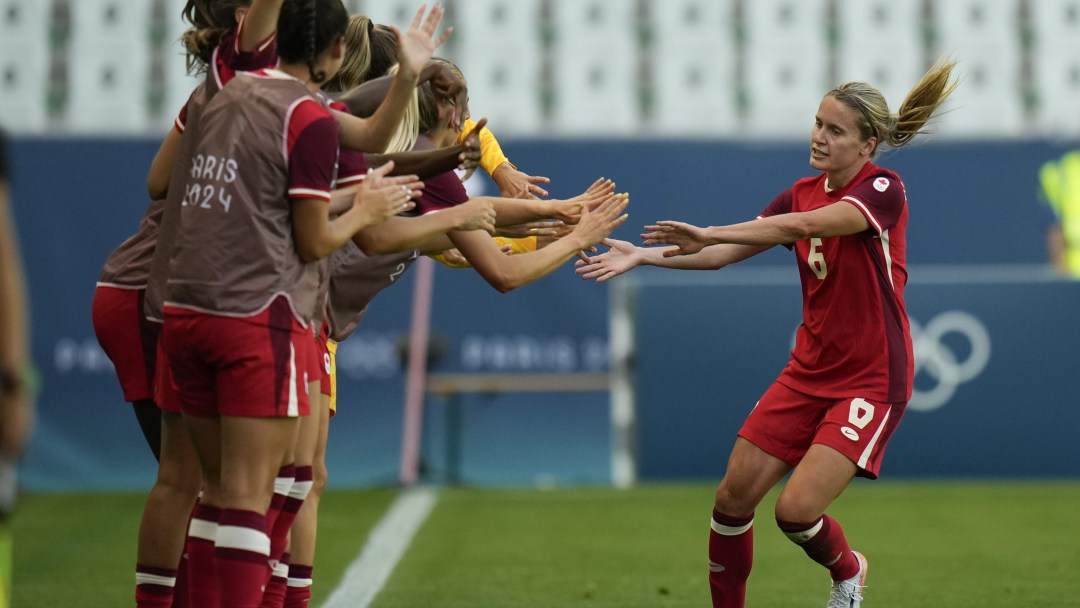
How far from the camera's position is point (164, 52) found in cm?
1272

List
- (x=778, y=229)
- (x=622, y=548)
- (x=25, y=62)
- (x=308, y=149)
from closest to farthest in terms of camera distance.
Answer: (x=308, y=149) → (x=778, y=229) → (x=622, y=548) → (x=25, y=62)

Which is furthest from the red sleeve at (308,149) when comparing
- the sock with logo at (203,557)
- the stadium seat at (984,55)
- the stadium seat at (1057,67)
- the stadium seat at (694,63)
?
the stadium seat at (1057,67)

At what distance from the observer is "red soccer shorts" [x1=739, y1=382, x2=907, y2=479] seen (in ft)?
15.8

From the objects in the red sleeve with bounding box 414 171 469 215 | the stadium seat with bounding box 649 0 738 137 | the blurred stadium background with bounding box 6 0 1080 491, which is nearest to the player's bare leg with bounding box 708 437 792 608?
the red sleeve with bounding box 414 171 469 215

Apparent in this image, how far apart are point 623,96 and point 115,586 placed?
8.09 m

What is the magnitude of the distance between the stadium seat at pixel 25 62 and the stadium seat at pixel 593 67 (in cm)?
462

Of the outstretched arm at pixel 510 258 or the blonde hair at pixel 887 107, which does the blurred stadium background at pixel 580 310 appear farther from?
the outstretched arm at pixel 510 258

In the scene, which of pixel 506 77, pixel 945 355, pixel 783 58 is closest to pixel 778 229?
pixel 945 355

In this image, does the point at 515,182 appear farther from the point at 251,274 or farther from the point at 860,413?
the point at 251,274

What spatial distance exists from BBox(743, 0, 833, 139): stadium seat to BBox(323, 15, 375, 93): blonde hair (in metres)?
8.71

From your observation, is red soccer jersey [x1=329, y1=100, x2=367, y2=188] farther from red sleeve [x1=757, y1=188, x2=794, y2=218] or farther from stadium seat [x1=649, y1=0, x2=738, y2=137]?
stadium seat [x1=649, y1=0, x2=738, y2=137]

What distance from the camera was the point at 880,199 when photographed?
483 cm

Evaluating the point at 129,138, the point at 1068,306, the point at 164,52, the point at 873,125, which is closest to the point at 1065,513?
the point at 1068,306

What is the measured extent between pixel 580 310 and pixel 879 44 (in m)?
4.42
